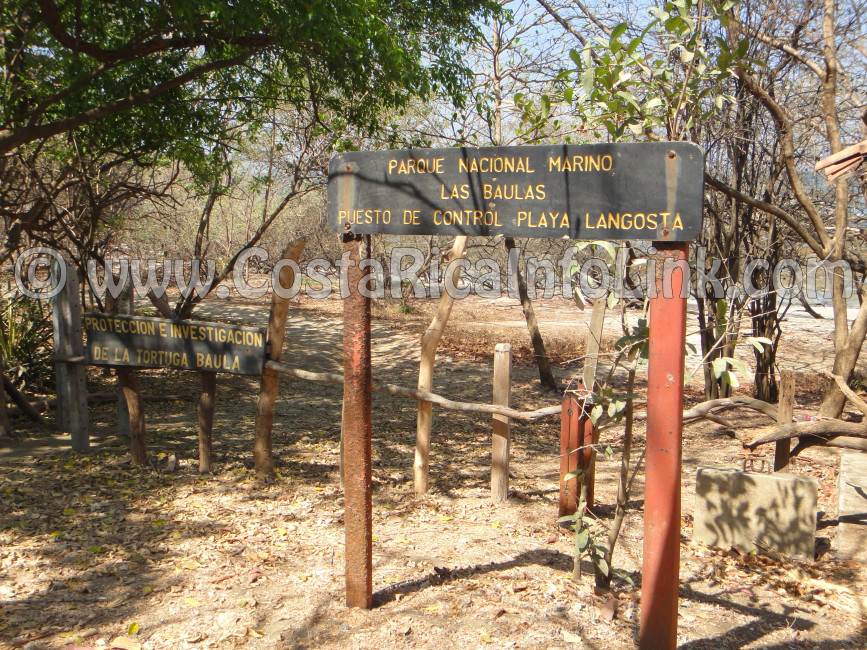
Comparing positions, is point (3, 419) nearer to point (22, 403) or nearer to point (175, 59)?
point (22, 403)

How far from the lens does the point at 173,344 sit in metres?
5.83

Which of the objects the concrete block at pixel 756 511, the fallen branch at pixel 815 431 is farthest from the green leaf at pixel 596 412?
the fallen branch at pixel 815 431

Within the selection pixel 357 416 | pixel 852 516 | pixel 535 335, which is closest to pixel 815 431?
pixel 852 516

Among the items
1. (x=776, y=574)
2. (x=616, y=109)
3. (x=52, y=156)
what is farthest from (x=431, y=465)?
(x=52, y=156)

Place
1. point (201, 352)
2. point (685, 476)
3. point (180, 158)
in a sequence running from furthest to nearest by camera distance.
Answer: point (180, 158) → point (685, 476) → point (201, 352)

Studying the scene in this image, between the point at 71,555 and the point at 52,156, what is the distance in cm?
622

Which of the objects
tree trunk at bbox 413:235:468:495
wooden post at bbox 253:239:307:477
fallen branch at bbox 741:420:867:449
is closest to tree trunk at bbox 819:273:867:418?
fallen branch at bbox 741:420:867:449

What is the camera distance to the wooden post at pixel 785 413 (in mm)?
5703

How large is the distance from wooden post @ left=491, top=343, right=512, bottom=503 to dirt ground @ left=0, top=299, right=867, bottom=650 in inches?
7.2

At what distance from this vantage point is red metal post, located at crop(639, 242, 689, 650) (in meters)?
2.89

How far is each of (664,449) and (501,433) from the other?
3073 millimetres

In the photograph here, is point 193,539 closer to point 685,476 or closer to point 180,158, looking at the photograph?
point 685,476

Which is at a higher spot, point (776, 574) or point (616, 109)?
point (616, 109)

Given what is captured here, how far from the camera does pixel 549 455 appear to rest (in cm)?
812
